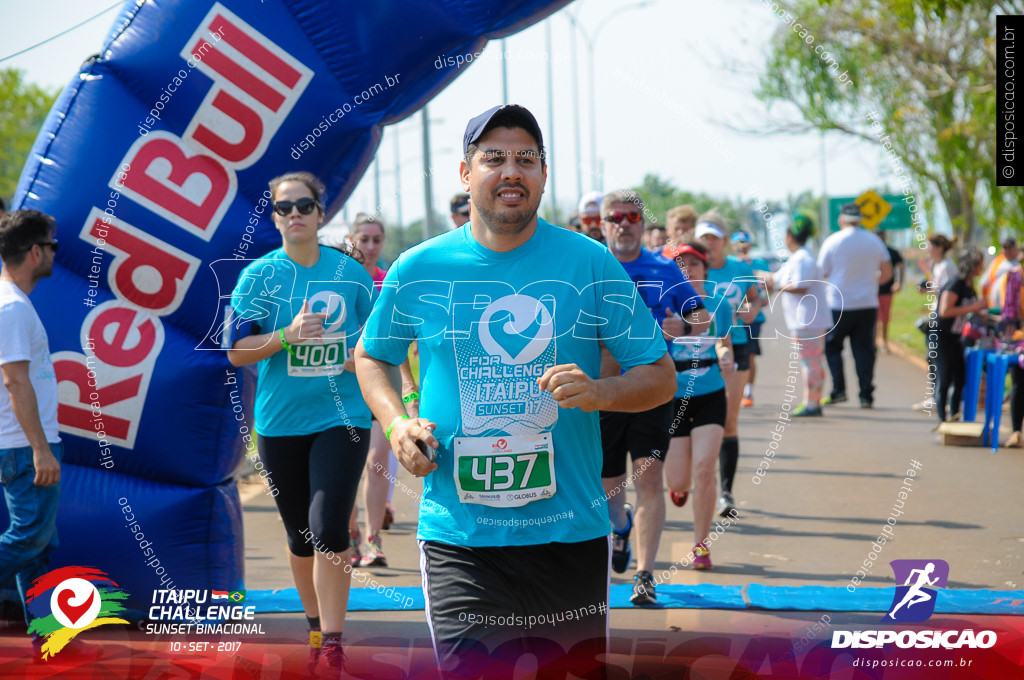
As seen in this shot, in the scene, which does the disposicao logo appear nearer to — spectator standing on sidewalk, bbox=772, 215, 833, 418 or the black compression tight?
the black compression tight

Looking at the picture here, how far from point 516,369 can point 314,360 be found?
1.86 meters

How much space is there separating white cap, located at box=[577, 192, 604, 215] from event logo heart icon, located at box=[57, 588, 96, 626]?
152 inches

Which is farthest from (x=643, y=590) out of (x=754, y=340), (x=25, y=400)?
(x=754, y=340)

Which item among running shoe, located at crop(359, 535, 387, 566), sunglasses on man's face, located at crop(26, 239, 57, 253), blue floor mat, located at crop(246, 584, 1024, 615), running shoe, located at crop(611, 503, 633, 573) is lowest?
blue floor mat, located at crop(246, 584, 1024, 615)

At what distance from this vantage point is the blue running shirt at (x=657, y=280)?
5.49 meters

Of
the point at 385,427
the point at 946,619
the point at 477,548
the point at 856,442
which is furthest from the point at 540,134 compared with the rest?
the point at 856,442

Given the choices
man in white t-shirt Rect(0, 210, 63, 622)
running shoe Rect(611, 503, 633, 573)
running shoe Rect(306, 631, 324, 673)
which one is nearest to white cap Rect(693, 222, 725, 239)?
running shoe Rect(611, 503, 633, 573)

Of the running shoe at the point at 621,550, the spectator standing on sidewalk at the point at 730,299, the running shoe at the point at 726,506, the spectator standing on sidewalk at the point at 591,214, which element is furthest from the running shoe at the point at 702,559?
the spectator standing on sidewalk at the point at 591,214

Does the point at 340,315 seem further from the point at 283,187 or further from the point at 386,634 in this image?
the point at 386,634

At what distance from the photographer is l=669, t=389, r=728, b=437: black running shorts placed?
610 centimetres

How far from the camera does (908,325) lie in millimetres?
25156

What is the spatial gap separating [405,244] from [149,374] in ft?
10.6

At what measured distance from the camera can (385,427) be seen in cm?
304

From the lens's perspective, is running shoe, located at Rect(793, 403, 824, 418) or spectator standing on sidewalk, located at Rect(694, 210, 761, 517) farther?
running shoe, located at Rect(793, 403, 824, 418)
